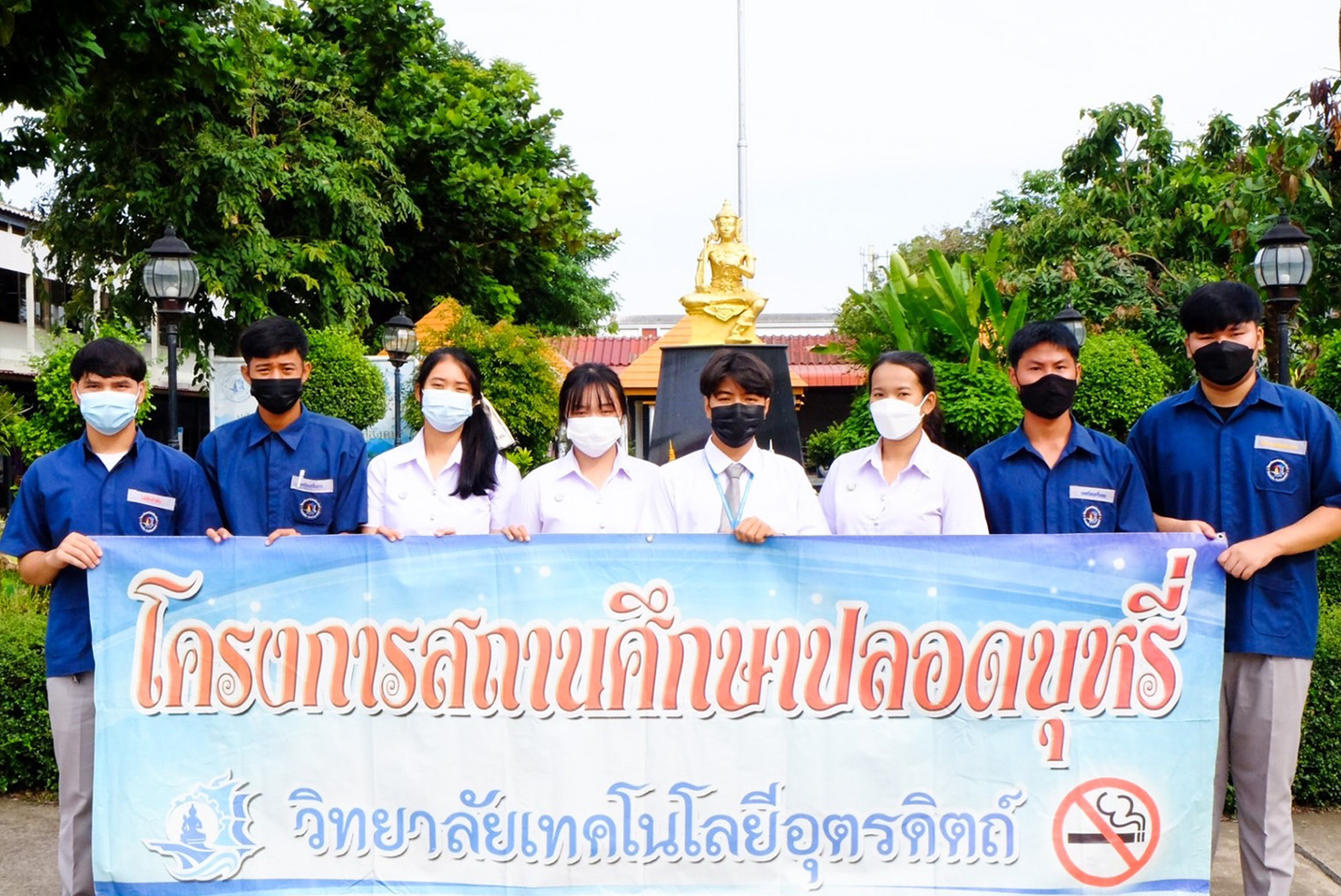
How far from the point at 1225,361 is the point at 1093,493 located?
54 centimetres

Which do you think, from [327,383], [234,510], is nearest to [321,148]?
[327,383]

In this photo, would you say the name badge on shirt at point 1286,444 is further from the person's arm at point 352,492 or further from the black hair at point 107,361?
the black hair at point 107,361

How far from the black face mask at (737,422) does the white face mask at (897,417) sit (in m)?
0.38

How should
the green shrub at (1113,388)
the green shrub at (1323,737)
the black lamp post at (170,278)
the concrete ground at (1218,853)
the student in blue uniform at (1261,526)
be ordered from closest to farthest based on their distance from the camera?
the student in blue uniform at (1261,526) → the concrete ground at (1218,853) → the green shrub at (1323,737) → the black lamp post at (170,278) → the green shrub at (1113,388)

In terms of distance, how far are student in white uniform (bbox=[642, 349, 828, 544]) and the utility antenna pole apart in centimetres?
1461

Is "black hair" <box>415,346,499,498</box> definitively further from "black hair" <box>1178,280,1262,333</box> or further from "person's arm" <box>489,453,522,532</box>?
"black hair" <box>1178,280,1262,333</box>

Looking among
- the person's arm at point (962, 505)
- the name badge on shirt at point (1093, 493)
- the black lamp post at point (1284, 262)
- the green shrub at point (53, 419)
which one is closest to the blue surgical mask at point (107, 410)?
the person's arm at point (962, 505)

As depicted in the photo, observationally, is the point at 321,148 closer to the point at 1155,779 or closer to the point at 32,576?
the point at 32,576

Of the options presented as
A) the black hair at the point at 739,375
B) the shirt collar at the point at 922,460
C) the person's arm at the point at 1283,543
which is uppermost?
the black hair at the point at 739,375

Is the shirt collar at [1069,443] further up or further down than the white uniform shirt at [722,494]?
further up

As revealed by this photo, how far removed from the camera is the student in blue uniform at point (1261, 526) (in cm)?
333

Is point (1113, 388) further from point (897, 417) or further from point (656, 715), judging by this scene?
point (656, 715)

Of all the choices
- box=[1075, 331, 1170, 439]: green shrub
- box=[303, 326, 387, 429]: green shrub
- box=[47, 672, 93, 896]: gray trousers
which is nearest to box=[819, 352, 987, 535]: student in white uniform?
box=[47, 672, 93, 896]: gray trousers

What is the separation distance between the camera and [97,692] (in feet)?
11.2
